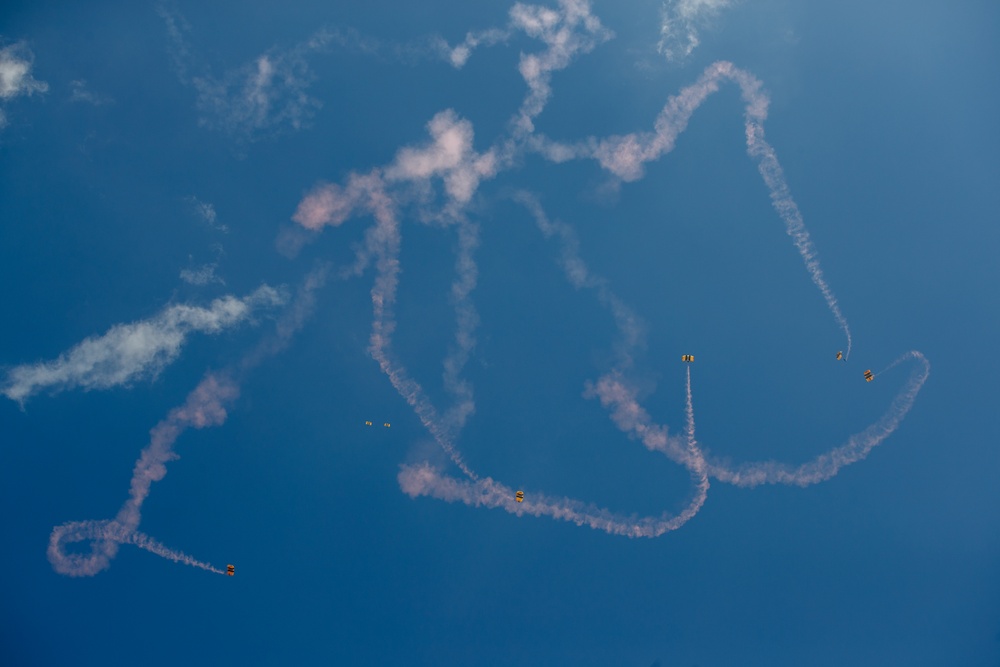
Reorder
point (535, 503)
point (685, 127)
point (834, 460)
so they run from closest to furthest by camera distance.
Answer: point (535, 503), point (834, 460), point (685, 127)

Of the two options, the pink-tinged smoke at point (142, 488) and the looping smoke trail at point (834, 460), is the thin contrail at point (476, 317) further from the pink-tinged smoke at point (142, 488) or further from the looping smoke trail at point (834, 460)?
the pink-tinged smoke at point (142, 488)

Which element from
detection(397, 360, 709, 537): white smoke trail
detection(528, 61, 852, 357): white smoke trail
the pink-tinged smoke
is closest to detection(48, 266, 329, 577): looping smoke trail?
the pink-tinged smoke

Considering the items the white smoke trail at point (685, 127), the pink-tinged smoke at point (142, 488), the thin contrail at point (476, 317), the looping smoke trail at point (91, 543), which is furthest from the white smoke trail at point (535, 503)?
the white smoke trail at point (685, 127)

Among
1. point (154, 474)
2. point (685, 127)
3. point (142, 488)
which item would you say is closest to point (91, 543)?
point (142, 488)

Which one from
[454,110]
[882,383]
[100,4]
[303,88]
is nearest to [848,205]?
[882,383]

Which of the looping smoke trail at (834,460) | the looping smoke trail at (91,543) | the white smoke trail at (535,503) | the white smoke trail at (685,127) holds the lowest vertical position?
the looping smoke trail at (91,543)

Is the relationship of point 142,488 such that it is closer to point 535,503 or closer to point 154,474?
point 154,474

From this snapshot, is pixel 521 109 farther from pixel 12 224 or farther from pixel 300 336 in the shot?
pixel 12 224

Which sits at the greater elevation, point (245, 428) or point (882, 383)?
point (882, 383)
